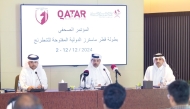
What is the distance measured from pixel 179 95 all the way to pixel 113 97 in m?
0.62

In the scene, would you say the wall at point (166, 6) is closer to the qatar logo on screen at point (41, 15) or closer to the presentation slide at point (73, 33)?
the presentation slide at point (73, 33)

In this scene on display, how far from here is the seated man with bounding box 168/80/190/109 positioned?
3.49m

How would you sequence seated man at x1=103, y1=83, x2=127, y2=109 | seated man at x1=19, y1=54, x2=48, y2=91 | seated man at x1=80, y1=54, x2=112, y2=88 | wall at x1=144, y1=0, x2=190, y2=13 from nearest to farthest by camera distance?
seated man at x1=103, y1=83, x2=127, y2=109 < seated man at x1=19, y1=54, x2=48, y2=91 < seated man at x1=80, y1=54, x2=112, y2=88 < wall at x1=144, y1=0, x2=190, y2=13

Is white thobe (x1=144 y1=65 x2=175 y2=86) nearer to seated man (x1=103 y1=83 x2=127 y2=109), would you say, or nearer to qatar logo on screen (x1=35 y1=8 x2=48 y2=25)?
qatar logo on screen (x1=35 y1=8 x2=48 y2=25)

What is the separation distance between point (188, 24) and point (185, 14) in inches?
10.0

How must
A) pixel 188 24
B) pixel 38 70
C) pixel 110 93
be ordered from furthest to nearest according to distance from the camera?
pixel 188 24
pixel 38 70
pixel 110 93

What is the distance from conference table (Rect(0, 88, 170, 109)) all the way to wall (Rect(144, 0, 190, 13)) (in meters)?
4.33

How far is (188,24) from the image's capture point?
997cm

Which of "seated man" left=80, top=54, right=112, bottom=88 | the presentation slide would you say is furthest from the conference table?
the presentation slide

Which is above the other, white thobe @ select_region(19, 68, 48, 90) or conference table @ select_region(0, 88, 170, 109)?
white thobe @ select_region(19, 68, 48, 90)

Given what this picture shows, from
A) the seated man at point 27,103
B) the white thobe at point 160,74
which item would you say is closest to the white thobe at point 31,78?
the white thobe at point 160,74

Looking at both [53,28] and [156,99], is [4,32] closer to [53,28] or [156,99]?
[53,28]

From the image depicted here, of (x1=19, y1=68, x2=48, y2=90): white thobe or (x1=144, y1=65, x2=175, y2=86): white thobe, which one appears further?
(x1=144, y1=65, x2=175, y2=86): white thobe

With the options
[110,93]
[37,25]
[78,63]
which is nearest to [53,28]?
[37,25]
